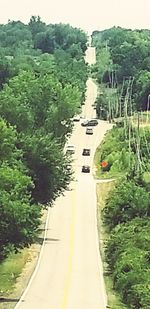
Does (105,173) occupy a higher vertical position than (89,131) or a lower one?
lower

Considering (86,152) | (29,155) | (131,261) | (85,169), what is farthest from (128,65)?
(131,261)

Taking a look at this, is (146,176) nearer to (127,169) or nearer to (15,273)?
(127,169)

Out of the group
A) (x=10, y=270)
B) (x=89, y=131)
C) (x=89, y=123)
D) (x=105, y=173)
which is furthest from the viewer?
(x=89, y=123)

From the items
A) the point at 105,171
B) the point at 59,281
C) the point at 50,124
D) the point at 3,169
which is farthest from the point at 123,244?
the point at 105,171

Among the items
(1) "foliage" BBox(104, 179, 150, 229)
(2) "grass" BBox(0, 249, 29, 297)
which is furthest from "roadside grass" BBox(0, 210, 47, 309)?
(1) "foliage" BBox(104, 179, 150, 229)

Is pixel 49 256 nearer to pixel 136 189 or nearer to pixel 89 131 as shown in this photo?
pixel 136 189

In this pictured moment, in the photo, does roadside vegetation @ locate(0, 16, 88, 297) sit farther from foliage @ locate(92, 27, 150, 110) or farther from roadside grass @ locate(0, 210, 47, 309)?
foliage @ locate(92, 27, 150, 110)

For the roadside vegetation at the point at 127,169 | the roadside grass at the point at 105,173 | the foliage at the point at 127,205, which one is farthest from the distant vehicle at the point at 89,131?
the foliage at the point at 127,205
